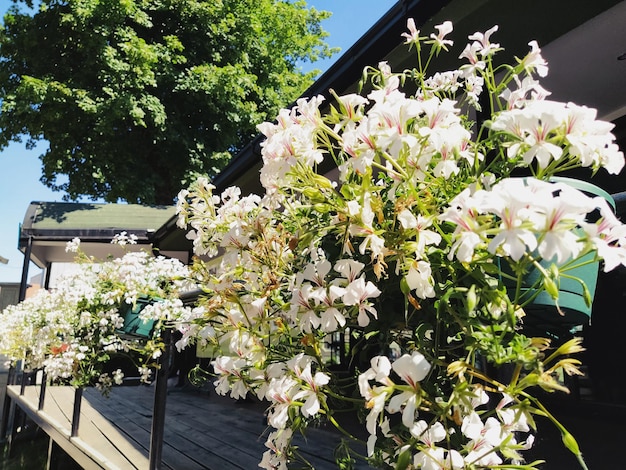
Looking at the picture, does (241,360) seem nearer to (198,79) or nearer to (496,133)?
(496,133)

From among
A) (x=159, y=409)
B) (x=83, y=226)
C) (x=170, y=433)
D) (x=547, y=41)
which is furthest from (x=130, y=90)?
(x=547, y=41)

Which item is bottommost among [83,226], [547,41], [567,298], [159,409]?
[159,409]

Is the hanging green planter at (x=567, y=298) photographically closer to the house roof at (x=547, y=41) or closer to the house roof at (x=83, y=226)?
the house roof at (x=547, y=41)

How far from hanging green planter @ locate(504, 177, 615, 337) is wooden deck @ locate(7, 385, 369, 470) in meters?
2.00

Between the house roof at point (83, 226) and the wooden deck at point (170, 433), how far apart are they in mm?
2362

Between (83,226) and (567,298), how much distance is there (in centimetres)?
852

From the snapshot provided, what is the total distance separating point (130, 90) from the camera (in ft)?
36.7

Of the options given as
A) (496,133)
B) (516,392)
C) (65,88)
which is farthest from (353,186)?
(65,88)

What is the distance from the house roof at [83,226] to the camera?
26.2 feet

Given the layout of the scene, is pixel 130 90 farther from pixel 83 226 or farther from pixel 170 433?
pixel 170 433

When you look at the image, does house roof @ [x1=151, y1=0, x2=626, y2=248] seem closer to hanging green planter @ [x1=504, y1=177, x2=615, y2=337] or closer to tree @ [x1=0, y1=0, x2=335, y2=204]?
hanging green planter @ [x1=504, y1=177, x2=615, y2=337]

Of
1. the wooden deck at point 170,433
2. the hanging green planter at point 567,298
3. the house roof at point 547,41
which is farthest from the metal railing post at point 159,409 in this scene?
the hanging green planter at point 567,298

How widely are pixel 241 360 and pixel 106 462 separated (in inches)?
99.3

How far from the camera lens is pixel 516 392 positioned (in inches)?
29.9
